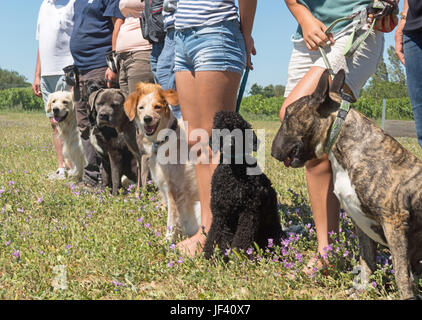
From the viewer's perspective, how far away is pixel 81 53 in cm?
686

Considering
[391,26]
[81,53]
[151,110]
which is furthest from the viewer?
[81,53]

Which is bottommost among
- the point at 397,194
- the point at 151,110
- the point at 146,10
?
the point at 397,194

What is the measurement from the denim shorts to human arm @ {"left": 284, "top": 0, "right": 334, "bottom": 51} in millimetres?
572

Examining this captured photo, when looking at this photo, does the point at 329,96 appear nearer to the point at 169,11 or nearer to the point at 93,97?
the point at 169,11

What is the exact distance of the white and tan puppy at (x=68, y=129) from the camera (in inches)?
297

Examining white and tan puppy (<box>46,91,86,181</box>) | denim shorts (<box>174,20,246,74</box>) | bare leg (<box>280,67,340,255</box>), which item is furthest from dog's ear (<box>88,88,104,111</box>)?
bare leg (<box>280,67,340,255</box>)

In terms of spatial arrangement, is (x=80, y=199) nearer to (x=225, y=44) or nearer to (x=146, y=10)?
(x=146, y=10)

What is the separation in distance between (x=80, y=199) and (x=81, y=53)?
7.80ft

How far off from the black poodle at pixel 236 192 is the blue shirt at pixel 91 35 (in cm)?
385

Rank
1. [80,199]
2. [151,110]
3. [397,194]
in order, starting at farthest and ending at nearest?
[80,199], [151,110], [397,194]

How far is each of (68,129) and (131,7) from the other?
2.97 metres

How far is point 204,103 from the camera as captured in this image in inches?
152

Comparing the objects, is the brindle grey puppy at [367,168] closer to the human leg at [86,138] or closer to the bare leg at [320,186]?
the bare leg at [320,186]
